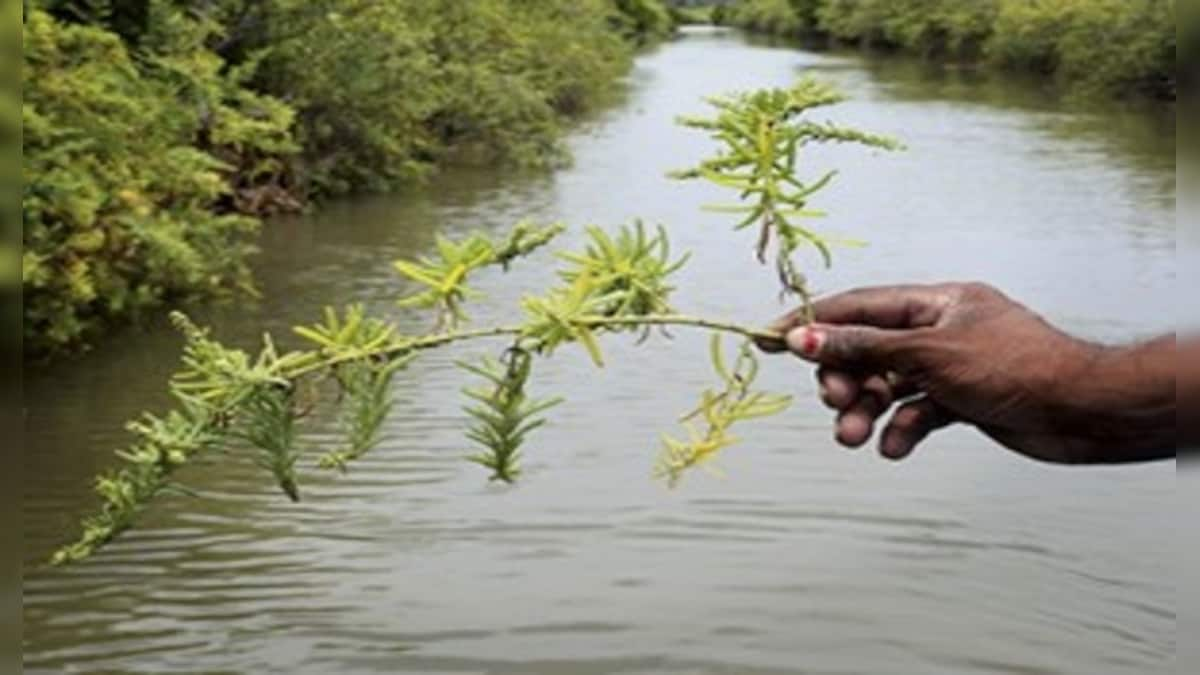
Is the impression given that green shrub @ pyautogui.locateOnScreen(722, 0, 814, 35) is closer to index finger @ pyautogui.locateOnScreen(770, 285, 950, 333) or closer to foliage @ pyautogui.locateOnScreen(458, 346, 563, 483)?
foliage @ pyautogui.locateOnScreen(458, 346, 563, 483)

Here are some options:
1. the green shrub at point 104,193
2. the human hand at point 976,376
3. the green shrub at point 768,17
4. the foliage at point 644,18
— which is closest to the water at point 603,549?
the green shrub at point 104,193

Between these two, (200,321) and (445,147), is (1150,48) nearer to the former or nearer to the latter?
(445,147)

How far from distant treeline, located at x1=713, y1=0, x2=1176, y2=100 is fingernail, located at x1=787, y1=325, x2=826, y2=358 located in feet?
47.5

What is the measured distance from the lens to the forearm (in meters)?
1.60

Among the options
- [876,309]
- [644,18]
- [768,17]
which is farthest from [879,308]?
[768,17]

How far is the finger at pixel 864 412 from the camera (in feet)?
6.16

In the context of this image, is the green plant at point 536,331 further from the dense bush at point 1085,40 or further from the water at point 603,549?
the dense bush at point 1085,40

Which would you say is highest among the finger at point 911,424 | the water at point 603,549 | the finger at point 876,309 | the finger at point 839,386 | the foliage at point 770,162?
the foliage at point 770,162

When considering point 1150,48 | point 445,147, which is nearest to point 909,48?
point 1150,48

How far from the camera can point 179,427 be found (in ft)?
7.46

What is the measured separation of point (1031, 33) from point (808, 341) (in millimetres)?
44161

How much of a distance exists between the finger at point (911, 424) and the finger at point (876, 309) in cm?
9

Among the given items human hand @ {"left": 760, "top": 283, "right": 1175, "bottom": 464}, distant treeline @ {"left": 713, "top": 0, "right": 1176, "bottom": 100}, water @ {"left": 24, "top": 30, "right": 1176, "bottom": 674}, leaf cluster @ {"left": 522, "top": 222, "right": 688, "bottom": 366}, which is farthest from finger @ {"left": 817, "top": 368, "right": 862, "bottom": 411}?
distant treeline @ {"left": 713, "top": 0, "right": 1176, "bottom": 100}

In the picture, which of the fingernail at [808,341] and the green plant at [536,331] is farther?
the green plant at [536,331]
